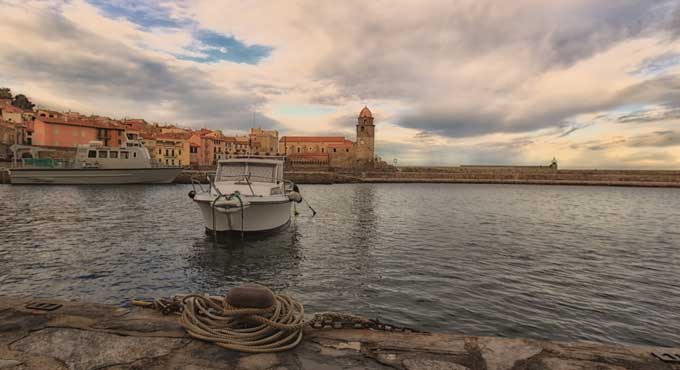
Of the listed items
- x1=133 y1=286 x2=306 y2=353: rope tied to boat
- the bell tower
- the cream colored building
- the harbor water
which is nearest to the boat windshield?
the harbor water

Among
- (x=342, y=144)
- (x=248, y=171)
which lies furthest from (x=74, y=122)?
(x=248, y=171)

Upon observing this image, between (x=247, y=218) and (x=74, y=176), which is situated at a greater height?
(x=74, y=176)

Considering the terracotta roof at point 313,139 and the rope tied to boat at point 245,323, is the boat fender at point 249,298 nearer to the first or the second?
the rope tied to boat at point 245,323

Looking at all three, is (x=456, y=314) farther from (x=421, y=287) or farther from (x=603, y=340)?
(x=603, y=340)

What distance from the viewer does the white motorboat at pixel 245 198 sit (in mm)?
13110

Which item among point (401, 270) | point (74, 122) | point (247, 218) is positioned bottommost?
point (401, 270)

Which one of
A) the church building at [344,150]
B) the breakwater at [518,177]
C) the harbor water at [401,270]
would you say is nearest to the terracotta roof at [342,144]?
the church building at [344,150]

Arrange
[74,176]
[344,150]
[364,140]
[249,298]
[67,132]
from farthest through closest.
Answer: [344,150] < [364,140] < [67,132] < [74,176] < [249,298]

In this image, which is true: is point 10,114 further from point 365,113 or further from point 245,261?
point 245,261

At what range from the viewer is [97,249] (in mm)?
12508

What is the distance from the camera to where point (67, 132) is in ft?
218

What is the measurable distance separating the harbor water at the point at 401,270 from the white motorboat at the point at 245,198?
725 mm

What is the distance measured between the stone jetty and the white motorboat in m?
8.91

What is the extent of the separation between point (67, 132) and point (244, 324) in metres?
80.7
